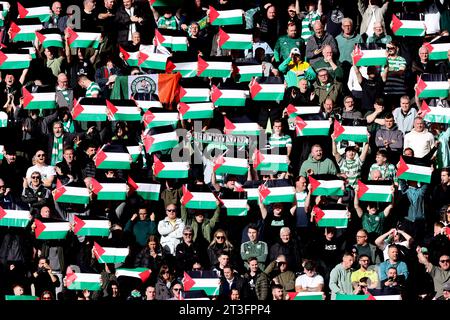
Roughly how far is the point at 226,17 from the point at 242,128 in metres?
2.37

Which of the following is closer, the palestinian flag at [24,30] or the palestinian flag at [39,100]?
the palestinian flag at [39,100]

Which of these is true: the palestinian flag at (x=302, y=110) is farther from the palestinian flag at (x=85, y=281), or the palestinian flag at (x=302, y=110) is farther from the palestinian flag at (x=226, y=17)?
the palestinian flag at (x=85, y=281)

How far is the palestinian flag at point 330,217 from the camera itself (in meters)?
34.2

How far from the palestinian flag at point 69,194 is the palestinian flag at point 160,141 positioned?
53.7 inches

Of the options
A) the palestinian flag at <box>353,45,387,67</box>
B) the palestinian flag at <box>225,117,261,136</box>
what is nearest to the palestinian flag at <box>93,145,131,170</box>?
the palestinian flag at <box>225,117,261,136</box>

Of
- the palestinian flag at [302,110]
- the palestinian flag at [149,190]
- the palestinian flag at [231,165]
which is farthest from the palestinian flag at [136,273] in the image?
the palestinian flag at [302,110]

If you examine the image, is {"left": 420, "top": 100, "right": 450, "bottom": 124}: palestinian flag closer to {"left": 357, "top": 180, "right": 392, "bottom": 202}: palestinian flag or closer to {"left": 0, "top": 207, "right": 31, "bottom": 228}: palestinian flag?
{"left": 357, "top": 180, "right": 392, "bottom": 202}: palestinian flag

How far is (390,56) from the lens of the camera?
119 ft

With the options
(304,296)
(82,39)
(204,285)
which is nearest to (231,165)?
(204,285)

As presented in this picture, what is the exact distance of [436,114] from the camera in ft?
116

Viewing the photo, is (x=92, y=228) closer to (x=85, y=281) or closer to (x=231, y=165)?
(x=85, y=281)

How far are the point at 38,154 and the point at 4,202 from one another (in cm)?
95

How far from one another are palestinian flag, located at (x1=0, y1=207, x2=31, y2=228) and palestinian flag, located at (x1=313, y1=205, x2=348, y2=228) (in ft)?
14.0

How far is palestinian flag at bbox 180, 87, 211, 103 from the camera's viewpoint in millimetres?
35969
